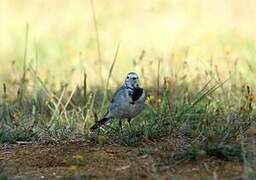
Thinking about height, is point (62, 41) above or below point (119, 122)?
above

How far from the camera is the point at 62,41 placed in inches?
393

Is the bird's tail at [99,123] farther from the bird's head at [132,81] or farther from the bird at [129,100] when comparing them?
the bird's head at [132,81]

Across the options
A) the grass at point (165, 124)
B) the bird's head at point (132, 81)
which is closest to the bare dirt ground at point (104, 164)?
the grass at point (165, 124)

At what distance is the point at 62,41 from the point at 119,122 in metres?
4.93

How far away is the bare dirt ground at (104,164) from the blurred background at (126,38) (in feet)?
8.17

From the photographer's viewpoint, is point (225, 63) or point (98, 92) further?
point (225, 63)

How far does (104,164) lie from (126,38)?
6.00 metres

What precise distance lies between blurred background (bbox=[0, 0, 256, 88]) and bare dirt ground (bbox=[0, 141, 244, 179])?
2491 millimetres

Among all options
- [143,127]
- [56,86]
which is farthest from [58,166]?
[56,86]

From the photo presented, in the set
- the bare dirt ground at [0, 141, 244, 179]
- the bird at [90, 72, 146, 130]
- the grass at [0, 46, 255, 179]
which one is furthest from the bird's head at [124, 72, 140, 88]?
the bare dirt ground at [0, 141, 244, 179]

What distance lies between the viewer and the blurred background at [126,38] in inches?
315

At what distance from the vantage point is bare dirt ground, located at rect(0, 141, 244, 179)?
3.99 metres

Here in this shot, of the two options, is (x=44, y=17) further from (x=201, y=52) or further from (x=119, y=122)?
(x=119, y=122)

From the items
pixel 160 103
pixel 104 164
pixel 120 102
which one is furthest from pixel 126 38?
pixel 104 164
